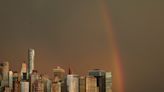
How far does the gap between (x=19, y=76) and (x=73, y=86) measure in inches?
49.3

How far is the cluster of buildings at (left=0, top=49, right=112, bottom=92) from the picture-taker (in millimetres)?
8570

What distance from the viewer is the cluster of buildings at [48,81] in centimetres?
857

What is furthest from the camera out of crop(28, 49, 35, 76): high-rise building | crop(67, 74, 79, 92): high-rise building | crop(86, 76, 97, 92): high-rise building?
crop(86, 76, 97, 92): high-rise building

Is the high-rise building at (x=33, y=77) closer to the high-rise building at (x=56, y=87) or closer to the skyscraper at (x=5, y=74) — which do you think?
the high-rise building at (x=56, y=87)

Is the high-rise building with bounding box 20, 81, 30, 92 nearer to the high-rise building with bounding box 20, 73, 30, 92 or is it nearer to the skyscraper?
the high-rise building with bounding box 20, 73, 30, 92

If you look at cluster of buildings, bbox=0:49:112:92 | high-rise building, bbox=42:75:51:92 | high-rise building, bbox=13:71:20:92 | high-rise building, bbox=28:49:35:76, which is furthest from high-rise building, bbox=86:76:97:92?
high-rise building, bbox=13:71:20:92

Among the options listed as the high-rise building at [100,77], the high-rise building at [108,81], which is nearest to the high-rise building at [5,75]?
the high-rise building at [100,77]

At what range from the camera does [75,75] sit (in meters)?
9.14

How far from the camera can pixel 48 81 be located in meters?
8.80

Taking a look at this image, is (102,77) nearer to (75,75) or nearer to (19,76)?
(75,75)

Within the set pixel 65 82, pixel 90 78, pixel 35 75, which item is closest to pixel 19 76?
pixel 35 75

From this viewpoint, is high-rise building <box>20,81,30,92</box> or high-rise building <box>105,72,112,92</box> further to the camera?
high-rise building <box>105,72,112,92</box>

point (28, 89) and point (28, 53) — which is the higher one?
point (28, 53)

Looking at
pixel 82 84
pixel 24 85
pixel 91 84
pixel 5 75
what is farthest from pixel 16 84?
pixel 91 84
